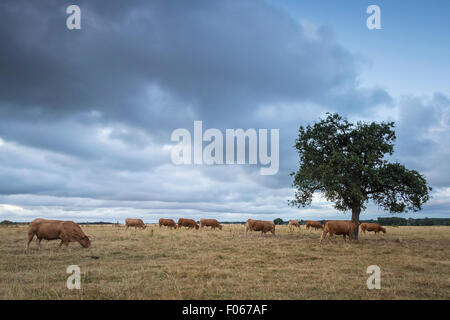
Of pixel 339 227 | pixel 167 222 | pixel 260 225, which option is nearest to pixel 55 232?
pixel 339 227

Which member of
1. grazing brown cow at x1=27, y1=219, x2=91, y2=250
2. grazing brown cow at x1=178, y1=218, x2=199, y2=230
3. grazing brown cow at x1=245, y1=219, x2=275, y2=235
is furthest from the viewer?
grazing brown cow at x1=178, y1=218, x2=199, y2=230

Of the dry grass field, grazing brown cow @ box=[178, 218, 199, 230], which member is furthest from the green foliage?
grazing brown cow @ box=[178, 218, 199, 230]

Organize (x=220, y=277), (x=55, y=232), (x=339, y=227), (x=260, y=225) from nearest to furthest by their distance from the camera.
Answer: (x=220, y=277) < (x=55, y=232) < (x=339, y=227) < (x=260, y=225)

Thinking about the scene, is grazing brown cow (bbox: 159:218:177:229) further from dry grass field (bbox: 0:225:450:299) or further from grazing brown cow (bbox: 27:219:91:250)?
dry grass field (bbox: 0:225:450:299)

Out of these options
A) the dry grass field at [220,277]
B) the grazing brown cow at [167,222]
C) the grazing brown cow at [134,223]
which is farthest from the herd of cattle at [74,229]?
the grazing brown cow at [134,223]

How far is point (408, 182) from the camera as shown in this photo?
25.4 meters

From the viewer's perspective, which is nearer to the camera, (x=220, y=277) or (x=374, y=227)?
(x=220, y=277)

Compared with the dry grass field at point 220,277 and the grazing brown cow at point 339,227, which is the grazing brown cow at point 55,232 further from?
the grazing brown cow at point 339,227

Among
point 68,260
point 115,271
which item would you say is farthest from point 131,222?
point 115,271

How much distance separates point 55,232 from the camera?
17688 mm

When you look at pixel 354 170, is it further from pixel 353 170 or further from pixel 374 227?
pixel 374 227

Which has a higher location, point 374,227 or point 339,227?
point 339,227

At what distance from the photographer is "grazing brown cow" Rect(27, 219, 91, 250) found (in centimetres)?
1759

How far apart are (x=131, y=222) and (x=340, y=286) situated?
42.2 meters
